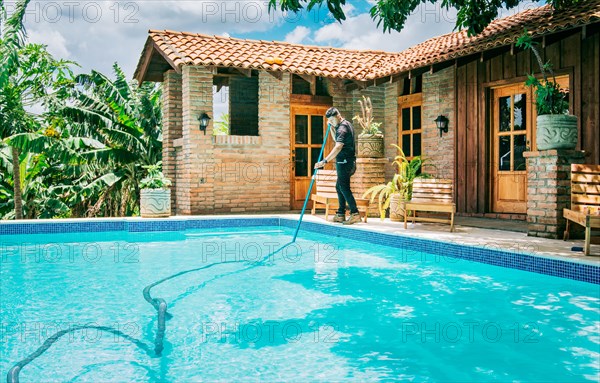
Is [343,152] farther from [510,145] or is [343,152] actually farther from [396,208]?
[510,145]

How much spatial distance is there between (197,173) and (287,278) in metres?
6.14

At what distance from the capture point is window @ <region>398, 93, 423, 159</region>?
494 inches

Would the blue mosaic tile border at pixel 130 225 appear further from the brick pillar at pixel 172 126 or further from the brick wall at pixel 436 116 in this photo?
the brick wall at pixel 436 116

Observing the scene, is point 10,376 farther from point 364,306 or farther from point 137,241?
point 137,241

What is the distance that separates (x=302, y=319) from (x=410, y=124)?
360 inches

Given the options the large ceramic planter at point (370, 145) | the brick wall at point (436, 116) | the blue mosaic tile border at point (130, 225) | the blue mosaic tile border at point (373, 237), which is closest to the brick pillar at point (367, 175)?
the large ceramic planter at point (370, 145)

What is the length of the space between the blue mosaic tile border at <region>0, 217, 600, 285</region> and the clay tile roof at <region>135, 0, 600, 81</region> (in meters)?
3.19

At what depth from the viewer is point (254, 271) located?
641cm

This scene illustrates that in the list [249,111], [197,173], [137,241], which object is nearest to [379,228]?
[137,241]

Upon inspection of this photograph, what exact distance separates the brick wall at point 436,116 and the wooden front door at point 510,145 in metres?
0.92

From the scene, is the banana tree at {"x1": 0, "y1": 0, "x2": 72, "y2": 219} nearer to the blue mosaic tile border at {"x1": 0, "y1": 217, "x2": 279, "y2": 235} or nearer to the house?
the blue mosaic tile border at {"x1": 0, "y1": 217, "x2": 279, "y2": 235}

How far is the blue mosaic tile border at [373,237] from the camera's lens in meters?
5.46

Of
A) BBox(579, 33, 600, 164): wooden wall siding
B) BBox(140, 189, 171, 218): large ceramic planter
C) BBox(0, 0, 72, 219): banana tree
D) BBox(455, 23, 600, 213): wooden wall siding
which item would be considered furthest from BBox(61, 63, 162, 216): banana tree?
BBox(579, 33, 600, 164): wooden wall siding

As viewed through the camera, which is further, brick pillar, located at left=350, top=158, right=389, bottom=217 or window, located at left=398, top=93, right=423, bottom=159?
window, located at left=398, top=93, right=423, bottom=159
